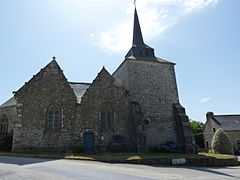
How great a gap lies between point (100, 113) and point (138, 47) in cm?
1007

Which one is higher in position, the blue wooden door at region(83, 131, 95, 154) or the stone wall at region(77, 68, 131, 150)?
the stone wall at region(77, 68, 131, 150)

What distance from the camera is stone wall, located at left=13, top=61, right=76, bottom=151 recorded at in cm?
2034

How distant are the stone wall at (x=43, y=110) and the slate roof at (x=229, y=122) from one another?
29415 mm

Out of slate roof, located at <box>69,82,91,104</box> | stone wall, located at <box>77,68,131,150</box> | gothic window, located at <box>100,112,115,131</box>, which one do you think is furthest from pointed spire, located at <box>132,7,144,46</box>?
gothic window, located at <box>100,112,115,131</box>

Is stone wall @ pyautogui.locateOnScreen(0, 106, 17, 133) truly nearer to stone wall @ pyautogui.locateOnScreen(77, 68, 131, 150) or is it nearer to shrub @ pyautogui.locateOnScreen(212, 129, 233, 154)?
stone wall @ pyautogui.locateOnScreen(77, 68, 131, 150)

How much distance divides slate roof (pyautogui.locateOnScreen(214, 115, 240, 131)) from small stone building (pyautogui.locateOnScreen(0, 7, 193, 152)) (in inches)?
760

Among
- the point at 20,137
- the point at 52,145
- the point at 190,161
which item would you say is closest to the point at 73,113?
the point at 52,145

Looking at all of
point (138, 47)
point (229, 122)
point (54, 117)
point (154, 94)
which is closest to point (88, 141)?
point (54, 117)

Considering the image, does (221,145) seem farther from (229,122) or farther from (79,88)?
(229,122)

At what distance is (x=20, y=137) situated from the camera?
65.9ft

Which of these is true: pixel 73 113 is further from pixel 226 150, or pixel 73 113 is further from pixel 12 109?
pixel 226 150

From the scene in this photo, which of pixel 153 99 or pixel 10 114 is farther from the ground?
pixel 153 99

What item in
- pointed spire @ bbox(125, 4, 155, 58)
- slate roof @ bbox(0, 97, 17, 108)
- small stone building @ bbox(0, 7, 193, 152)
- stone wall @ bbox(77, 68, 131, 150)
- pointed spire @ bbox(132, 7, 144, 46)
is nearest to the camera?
small stone building @ bbox(0, 7, 193, 152)

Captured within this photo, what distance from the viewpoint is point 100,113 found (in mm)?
22641
